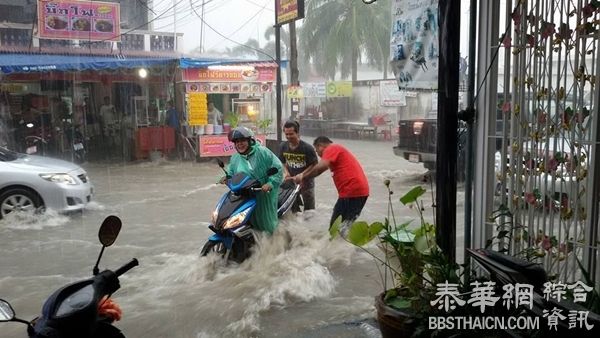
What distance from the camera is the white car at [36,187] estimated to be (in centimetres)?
751

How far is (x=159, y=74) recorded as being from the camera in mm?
15602

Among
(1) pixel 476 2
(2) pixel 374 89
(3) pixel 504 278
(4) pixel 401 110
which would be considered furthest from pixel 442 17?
(2) pixel 374 89

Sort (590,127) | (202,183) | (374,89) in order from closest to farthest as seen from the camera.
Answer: (590,127) < (202,183) < (374,89)

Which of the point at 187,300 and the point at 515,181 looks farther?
the point at 187,300

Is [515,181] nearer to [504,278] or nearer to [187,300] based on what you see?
[504,278]

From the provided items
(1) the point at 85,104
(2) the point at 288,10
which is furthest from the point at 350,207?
(1) the point at 85,104

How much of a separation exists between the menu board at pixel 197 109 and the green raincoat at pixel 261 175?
29.3 ft

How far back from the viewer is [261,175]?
5422 mm

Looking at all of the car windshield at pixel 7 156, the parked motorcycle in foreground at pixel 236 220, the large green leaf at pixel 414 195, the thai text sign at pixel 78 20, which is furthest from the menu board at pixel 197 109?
the large green leaf at pixel 414 195

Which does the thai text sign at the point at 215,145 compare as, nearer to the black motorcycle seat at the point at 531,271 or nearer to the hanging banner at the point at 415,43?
the hanging banner at the point at 415,43

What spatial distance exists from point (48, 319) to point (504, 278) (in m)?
1.70

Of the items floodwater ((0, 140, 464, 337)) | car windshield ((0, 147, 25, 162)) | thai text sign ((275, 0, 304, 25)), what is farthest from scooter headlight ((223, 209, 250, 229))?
thai text sign ((275, 0, 304, 25))

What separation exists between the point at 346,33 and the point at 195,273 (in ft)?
71.9

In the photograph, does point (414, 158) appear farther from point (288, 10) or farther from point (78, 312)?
point (78, 312)
